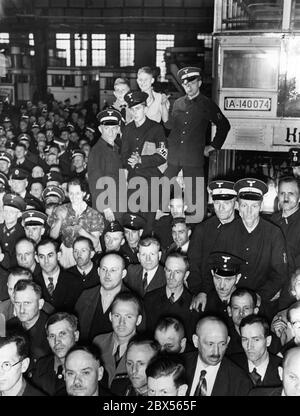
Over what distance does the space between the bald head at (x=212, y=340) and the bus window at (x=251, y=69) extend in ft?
16.2

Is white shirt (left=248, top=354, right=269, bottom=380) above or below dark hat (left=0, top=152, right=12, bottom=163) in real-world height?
below

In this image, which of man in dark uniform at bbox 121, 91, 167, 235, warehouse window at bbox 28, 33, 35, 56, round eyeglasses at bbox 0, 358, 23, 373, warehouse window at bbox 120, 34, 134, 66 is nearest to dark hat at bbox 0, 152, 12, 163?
man in dark uniform at bbox 121, 91, 167, 235

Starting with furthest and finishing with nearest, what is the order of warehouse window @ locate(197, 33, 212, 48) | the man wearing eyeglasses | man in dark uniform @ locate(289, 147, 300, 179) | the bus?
1. warehouse window @ locate(197, 33, 212, 48)
2. the bus
3. man in dark uniform @ locate(289, 147, 300, 179)
4. the man wearing eyeglasses

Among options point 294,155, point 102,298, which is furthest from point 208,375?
point 294,155

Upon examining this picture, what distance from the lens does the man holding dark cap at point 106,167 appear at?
6.55 metres

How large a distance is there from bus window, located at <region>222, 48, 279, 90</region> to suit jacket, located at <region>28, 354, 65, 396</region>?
5.17 meters

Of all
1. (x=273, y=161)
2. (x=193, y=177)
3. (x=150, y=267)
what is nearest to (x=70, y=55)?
(x=273, y=161)

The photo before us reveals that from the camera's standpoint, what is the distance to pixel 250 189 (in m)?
5.16

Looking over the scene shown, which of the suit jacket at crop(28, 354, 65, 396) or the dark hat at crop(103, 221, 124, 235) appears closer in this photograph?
the suit jacket at crop(28, 354, 65, 396)

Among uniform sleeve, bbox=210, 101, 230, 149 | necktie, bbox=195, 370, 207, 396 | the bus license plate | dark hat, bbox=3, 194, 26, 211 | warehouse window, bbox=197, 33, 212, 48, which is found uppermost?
warehouse window, bbox=197, 33, 212, 48

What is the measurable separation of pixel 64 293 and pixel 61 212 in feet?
4.37

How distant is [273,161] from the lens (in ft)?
31.9

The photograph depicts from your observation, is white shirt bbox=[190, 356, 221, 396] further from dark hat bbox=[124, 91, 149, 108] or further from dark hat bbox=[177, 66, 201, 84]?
dark hat bbox=[177, 66, 201, 84]

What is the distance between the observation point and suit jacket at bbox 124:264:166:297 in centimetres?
501
